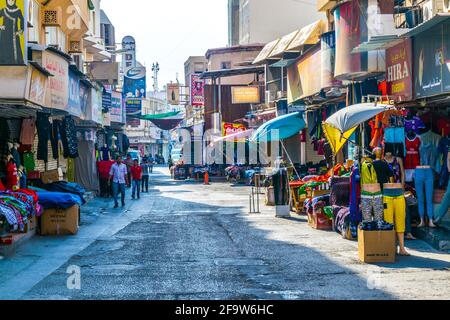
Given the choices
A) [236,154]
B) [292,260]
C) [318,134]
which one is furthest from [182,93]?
[292,260]

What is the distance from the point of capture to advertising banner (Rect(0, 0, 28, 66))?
1459 cm

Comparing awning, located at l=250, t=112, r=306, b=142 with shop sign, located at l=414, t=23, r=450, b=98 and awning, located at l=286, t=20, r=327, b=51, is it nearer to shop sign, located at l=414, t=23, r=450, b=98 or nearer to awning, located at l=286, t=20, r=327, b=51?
awning, located at l=286, t=20, r=327, b=51

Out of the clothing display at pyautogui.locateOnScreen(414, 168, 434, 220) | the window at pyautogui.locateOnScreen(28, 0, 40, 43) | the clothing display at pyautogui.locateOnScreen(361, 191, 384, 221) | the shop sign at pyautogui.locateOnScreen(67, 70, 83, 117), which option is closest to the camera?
the clothing display at pyautogui.locateOnScreen(361, 191, 384, 221)

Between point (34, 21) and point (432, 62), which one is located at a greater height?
point (34, 21)

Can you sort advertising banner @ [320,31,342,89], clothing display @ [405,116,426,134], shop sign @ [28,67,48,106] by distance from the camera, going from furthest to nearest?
advertising banner @ [320,31,342,89], clothing display @ [405,116,426,134], shop sign @ [28,67,48,106]

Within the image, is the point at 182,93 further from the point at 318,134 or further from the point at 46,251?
the point at 46,251

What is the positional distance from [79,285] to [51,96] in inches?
350

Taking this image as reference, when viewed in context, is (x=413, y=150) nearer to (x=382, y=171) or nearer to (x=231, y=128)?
(x=382, y=171)

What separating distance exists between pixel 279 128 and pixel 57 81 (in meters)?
8.05

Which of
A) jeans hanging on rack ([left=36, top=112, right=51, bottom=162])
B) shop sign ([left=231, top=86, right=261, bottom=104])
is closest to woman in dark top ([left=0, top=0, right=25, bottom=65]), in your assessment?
jeans hanging on rack ([left=36, top=112, right=51, bottom=162])

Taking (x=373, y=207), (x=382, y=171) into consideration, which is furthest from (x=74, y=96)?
(x=373, y=207)

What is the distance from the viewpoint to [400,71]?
18.0m

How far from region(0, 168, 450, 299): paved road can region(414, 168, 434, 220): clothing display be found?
3.12 feet

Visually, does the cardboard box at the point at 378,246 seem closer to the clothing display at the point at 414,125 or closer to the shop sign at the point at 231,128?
the clothing display at the point at 414,125
